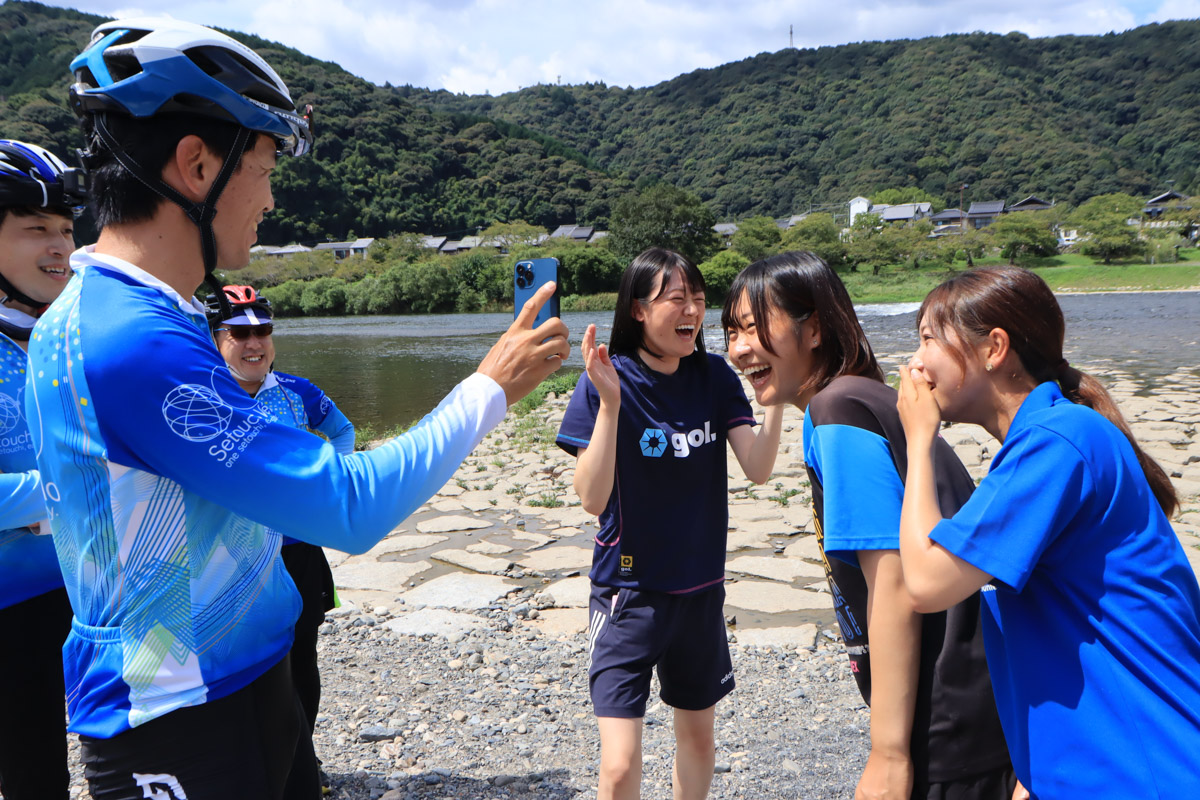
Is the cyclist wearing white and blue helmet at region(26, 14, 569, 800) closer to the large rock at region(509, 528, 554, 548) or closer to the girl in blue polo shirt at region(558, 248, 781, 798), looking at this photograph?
the girl in blue polo shirt at region(558, 248, 781, 798)

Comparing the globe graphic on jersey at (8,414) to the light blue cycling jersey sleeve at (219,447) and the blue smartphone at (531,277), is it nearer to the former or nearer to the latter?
the light blue cycling jersey sleeve at (219,447)

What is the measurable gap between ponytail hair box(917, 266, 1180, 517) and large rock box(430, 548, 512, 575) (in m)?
4.08

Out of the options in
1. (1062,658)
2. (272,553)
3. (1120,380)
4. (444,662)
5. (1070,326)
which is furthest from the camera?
(1070,326)

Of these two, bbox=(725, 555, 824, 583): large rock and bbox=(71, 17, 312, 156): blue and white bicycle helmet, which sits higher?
bbox=(71, 17, 312, 156): blue and white bicycle helmet

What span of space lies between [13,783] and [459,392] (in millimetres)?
1693

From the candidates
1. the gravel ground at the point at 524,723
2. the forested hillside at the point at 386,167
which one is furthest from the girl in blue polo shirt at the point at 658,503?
the forested hillside at the point at 386,167

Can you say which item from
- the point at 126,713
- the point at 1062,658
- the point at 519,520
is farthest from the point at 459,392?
the point at 519,520

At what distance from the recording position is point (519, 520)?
6.36m

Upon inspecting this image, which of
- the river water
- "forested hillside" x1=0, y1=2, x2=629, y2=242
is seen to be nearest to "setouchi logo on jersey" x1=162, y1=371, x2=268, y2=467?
the river water

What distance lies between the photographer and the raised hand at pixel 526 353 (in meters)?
1.42

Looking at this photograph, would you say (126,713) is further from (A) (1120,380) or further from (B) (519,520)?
(A) (1120,380)

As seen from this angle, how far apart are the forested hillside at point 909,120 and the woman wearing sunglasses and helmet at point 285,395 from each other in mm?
96497

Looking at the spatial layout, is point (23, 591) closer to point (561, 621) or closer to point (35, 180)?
point (35, 180)

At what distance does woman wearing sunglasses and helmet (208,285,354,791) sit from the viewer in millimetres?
2779
